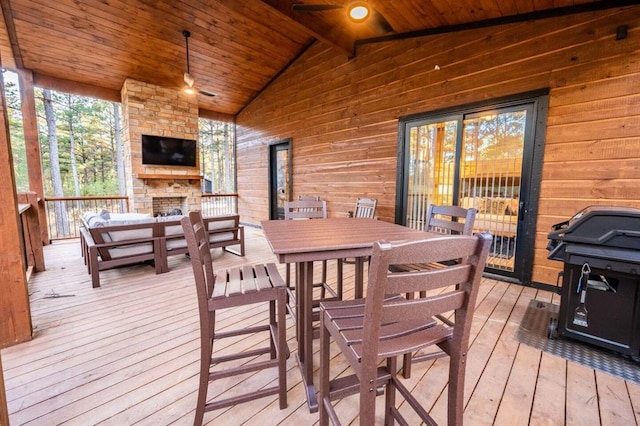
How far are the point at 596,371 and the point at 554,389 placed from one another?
41cm

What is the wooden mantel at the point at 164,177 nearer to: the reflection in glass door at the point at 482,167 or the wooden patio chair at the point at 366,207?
the wooden patio chair at the point at 366,207

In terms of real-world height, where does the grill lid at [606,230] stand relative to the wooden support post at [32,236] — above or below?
above

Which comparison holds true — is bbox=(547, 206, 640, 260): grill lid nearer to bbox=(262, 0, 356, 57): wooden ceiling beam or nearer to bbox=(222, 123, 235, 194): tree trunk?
bbox=(262, 0, 356, 57): wooden ceiling beam

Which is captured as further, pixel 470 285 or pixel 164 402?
pixel 164 402

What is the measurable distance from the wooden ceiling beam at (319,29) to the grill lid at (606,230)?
387 cm

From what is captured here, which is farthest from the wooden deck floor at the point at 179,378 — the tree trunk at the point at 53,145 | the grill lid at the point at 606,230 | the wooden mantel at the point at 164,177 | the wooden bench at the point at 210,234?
the tree trunk at the point at 53,145

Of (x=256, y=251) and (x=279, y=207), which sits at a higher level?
(x=279, y=207)

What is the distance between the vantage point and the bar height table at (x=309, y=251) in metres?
1.28

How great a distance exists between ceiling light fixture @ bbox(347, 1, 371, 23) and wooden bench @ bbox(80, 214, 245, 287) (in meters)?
2.93

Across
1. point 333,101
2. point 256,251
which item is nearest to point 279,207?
point 256,251

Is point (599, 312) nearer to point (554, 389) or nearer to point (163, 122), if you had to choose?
point (554, 389)

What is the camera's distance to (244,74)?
6195 millimetres

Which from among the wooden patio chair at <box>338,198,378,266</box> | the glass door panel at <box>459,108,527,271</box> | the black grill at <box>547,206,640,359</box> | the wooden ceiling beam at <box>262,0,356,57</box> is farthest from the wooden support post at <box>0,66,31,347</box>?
the glass door panel at <box>459,108,527,271</box>

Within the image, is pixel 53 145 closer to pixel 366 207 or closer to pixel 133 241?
pixel 133 241
